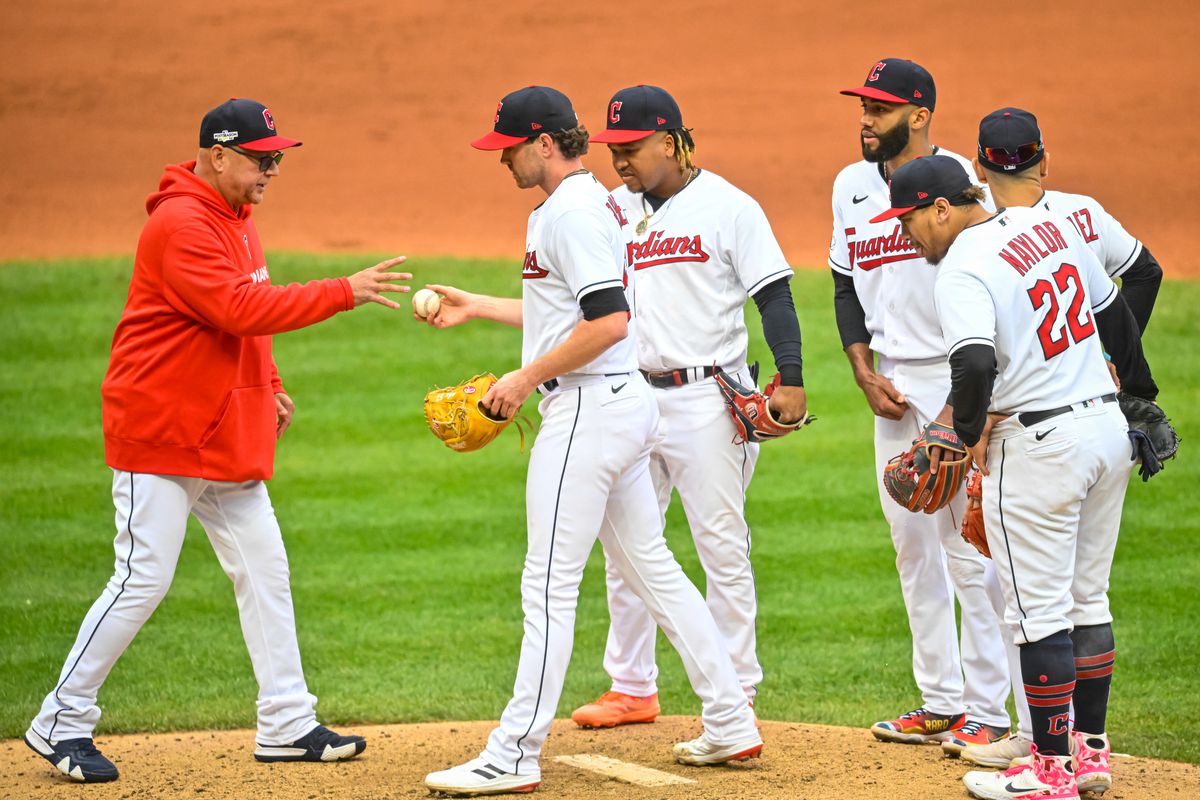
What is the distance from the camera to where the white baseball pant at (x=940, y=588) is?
15.1 feet

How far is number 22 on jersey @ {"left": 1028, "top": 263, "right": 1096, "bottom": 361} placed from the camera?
3844mm

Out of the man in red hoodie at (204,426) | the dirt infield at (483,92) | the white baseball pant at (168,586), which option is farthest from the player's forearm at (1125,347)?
the dirt infield at (483,92)

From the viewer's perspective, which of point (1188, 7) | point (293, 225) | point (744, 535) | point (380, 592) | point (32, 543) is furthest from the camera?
point (1188, 7)

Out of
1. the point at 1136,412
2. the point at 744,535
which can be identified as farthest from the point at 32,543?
the point at 1136,412

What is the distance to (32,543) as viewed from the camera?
26.8 feet

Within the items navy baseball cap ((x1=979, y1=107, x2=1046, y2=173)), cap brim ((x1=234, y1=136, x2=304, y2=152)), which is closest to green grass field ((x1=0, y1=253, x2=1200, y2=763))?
navy baseball cap ((x1=979, y1=107, x2=1046, y2=173))

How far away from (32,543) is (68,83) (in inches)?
433

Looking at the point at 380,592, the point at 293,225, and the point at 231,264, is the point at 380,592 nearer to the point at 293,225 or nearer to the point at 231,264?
the point at 231,264

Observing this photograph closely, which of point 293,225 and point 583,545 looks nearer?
point 583,545

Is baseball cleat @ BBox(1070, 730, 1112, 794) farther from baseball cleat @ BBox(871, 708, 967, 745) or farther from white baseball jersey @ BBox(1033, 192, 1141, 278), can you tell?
white baseball jersey @ BBox(1033, 192, 1141, 278)

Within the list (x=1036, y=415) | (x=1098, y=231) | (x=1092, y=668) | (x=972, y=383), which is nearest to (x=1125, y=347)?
(x=1098, y=231)

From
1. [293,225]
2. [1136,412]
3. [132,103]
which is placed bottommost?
[1136,412]

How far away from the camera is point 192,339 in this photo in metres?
4.41

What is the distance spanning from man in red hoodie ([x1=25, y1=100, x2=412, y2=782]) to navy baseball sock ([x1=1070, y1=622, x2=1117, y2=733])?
7.02 ft
